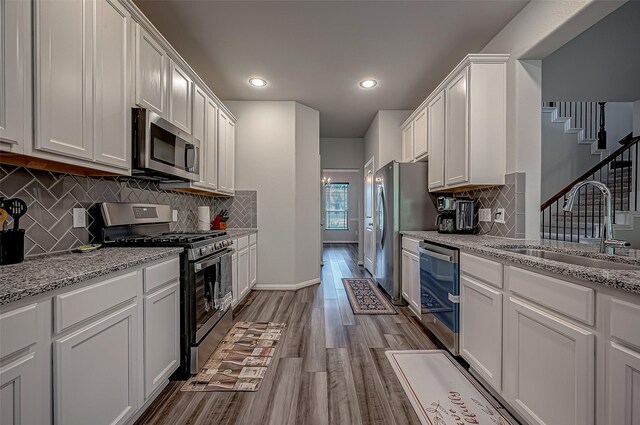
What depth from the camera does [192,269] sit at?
1.94 meters

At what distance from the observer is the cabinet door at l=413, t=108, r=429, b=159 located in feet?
11.5

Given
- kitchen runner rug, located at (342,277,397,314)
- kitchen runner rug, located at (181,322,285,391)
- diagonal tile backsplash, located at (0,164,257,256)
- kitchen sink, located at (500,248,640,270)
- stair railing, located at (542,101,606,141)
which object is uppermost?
stair railing, located at (542,101,606,141)

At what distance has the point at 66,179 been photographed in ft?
5.60

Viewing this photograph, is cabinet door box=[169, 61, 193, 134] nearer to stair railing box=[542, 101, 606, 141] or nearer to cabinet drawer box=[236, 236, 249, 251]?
cabinet drawer box=[236, 236, 249, 251]

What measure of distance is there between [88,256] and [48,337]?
615mm

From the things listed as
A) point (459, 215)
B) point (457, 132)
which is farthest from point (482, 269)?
point (457, 132)

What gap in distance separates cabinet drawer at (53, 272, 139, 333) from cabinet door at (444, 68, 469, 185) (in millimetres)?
2608

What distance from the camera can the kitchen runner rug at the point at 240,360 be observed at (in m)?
1.89

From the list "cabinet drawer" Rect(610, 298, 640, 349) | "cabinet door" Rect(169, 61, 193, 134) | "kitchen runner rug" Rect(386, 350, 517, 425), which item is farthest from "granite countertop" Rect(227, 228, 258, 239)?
"cabinet drawer" Rect(610, 298, 640, 349)

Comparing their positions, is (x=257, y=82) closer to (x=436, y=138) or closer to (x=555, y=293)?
(x=436, y=138)

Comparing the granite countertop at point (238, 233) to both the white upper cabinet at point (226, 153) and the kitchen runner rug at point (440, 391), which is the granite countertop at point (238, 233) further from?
the kitchen runner rug at point (440, 391)

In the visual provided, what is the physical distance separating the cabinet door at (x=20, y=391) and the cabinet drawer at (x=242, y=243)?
2.30 metres

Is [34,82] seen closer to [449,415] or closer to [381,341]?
[449,415]

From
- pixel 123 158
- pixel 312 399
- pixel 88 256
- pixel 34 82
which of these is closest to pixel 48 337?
pixel 88 256
